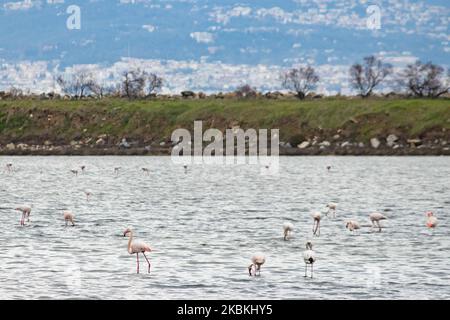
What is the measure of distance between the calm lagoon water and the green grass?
47.4 metres

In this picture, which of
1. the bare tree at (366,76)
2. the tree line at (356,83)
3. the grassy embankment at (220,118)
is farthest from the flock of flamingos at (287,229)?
the bare tree at (366,76)

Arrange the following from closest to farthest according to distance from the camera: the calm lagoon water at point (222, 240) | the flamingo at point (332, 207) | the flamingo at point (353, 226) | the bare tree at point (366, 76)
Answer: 1. the calm lagoon water at point (222, 240)
2. the flamingo at point (353, 226)
3. the flamingo at point (332, 207)
4. the bare tree at point (366, 76)

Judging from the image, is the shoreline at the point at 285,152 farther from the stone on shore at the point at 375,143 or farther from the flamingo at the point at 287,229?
the flamingo at the point at 287,229

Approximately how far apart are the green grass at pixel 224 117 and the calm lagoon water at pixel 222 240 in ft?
155

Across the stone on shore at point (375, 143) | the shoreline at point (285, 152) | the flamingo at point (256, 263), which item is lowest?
the shoreline at point (285, 152)

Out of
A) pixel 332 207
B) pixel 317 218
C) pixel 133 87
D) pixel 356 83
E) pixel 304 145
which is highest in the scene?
pixel 317 218

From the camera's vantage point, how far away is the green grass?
120125 millimetres

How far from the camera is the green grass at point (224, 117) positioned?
394ft

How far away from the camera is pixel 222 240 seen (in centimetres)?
3706

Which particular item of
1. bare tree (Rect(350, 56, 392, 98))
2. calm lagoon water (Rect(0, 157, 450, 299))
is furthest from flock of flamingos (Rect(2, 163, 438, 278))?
bare tree (Rect(350, 56, 392, 98))

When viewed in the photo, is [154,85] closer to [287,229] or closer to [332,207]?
[332,207]

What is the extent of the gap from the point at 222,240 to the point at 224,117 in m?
93.2

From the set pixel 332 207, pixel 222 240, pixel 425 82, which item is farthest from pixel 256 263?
pixel 425 82
